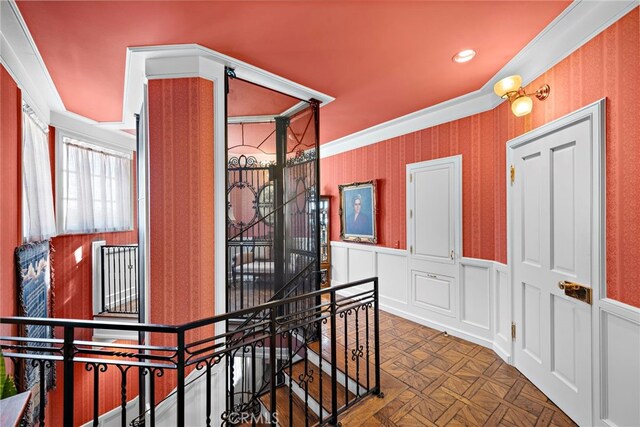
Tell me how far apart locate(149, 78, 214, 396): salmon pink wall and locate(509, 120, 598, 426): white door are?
2602 millimetres

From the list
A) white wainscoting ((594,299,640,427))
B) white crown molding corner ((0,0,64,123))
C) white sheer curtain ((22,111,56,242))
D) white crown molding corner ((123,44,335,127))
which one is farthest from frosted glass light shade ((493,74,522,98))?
white sheer curtain ((22,111,56,242))

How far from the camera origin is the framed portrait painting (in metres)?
4.15

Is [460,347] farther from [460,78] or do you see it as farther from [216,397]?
[460,78]

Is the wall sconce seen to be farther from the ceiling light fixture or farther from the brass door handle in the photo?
the brass door handle

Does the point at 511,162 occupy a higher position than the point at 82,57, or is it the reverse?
the point at 82,57

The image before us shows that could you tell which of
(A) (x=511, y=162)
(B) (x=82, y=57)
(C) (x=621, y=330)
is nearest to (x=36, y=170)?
(B) (x=82, y=57)

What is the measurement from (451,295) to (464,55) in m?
2.47

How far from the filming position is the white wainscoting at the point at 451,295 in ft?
8.99

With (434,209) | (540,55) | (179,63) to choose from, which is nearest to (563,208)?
(540,55)

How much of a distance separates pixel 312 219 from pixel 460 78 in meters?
2.00

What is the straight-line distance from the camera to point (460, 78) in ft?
8.23

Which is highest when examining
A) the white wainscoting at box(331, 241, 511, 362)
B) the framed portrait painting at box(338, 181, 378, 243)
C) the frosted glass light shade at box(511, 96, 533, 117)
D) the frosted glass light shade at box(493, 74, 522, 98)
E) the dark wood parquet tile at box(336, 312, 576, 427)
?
the frosted glass light shade at box(493, 74, 522, 98)

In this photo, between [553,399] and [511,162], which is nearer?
[553,399]

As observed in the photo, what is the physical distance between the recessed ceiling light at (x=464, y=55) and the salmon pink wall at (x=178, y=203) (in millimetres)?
2008
